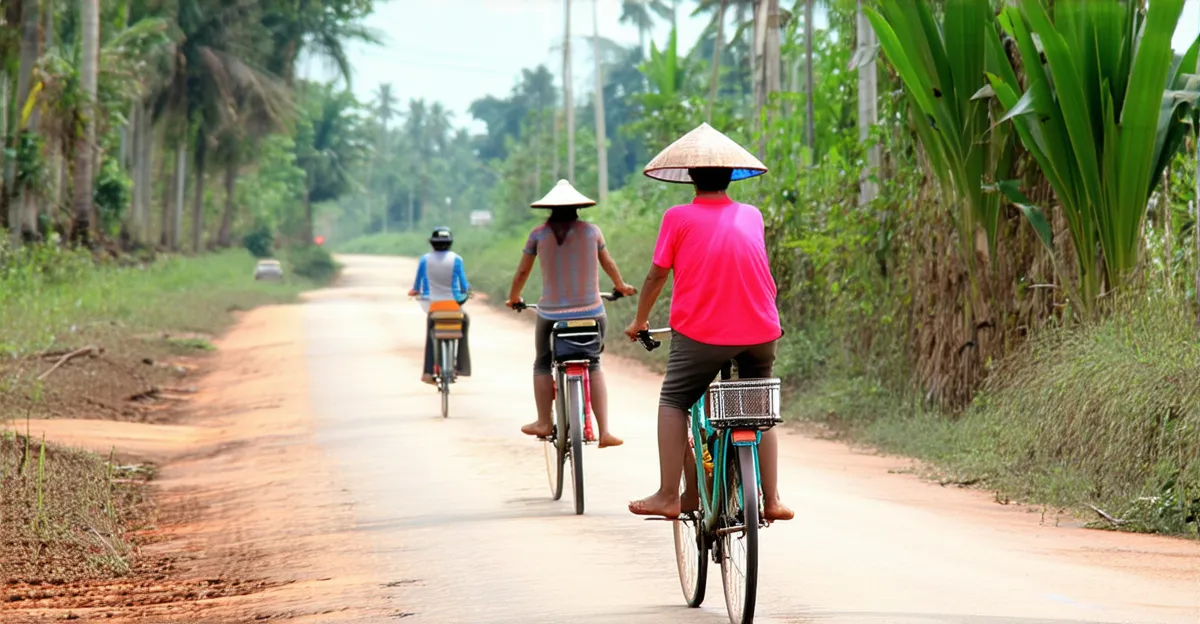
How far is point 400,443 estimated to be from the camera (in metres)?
13.5

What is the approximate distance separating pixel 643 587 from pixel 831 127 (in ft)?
59.8

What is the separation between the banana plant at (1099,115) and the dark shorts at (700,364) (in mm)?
6268

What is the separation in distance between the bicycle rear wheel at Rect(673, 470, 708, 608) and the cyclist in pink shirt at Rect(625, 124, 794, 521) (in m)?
0.36

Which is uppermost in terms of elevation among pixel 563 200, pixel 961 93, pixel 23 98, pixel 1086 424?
pixel 23 98

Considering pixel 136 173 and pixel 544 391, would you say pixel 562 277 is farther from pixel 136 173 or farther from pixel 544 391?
pixel 136 173

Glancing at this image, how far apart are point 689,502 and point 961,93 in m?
7.49

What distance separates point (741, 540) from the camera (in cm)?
584

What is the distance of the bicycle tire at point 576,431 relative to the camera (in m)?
9.28

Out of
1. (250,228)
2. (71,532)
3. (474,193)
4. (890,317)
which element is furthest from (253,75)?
(474,193)

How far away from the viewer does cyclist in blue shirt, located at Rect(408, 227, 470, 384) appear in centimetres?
1556

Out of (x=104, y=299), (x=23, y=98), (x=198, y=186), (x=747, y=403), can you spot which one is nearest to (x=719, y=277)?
(x=747, y=403)

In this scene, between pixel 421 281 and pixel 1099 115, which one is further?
pixel 421 281

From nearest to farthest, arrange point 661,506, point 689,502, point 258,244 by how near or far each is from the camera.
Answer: point 661,506, point 689,502, point 258,244

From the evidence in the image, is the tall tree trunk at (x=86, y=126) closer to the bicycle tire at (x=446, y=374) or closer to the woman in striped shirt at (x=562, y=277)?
the bicycle tire at (x=446, y=374)
